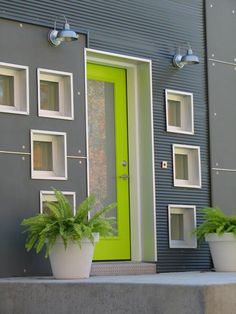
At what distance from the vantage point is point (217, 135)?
1043cm

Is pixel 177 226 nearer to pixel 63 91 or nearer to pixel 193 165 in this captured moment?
pixel 193 165

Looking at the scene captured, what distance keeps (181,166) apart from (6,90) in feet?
8.27

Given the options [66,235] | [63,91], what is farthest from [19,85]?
[66,235]

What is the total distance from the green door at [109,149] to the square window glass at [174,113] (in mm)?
537

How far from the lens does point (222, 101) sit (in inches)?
415

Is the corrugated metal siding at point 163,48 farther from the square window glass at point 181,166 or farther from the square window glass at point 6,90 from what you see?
the square window glass at point 6,90

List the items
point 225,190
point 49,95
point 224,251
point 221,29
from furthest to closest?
point 221,29 → point 225,190 → point 224,251 → point 49,95

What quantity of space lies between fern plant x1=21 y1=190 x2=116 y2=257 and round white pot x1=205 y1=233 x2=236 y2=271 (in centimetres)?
147

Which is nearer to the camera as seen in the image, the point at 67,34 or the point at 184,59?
the point at 67,34

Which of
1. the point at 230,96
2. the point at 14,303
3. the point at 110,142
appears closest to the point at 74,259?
the point at 14,303

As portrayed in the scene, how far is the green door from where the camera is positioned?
9477 mm

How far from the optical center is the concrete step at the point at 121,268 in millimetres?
8805

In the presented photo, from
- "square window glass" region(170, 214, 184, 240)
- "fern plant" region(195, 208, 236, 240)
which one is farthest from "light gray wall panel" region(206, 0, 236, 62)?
"fern plant" region(195, 208, 236, 240)

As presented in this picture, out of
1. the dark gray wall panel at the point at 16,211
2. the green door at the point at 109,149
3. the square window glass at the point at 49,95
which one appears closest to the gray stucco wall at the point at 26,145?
the dark gray wall panel at the point at 16,211
